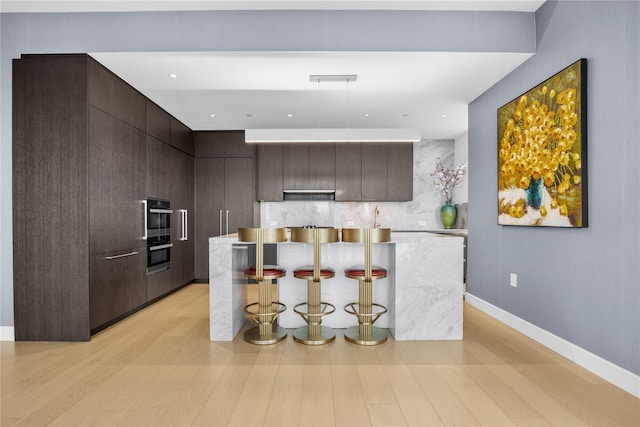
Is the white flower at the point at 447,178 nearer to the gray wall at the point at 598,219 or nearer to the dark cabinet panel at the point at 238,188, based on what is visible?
the gray wall at the point at 598,219

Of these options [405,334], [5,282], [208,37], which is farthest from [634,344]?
[5,282]

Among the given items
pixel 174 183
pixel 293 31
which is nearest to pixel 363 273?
pixel 293 31

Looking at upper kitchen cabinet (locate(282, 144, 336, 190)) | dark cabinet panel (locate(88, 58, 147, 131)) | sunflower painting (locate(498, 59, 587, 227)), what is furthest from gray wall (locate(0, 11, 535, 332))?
upper kitchen cabinet (locate(282, 144, 336, 190))

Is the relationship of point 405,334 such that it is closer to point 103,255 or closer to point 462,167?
point 103,255

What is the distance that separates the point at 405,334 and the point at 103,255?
2824 millimetres

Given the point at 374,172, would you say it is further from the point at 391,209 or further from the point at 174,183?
the point at 174,183

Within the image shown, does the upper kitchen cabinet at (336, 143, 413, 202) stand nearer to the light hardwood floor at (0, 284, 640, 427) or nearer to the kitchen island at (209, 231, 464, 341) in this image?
the kitchen island at (209, 231, 464, 341)

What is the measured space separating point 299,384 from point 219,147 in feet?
14.2

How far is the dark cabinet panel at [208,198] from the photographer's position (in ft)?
18.4

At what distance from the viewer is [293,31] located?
9.64 feet

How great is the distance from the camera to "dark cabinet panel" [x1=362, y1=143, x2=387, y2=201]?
580 centimetres

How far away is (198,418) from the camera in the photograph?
1.85m

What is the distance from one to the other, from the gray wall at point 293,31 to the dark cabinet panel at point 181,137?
187 centimetres

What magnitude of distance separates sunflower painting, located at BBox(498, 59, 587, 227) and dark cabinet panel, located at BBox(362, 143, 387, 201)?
243cm
